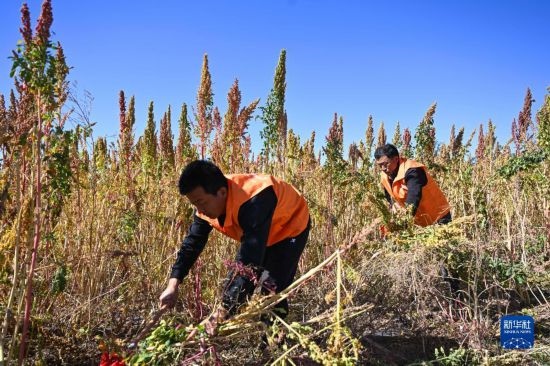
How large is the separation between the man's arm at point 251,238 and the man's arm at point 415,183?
1.65 m

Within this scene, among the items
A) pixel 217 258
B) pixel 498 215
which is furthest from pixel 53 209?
pixel 498 215

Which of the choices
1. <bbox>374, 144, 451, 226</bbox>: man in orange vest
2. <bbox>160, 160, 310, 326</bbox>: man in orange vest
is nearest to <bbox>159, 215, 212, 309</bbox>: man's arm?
<bbox>160, 160, 310, 326</bbox>: man in orange vest

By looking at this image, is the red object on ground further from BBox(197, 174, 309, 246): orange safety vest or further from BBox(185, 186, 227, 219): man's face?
BBox(197, 174, 309, 246): orange safety vest

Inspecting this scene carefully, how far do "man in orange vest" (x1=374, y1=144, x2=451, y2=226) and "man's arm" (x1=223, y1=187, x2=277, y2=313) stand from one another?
163 cm

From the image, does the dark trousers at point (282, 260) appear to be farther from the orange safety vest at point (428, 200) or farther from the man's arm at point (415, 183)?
the orange safety vest at point (428, 200)

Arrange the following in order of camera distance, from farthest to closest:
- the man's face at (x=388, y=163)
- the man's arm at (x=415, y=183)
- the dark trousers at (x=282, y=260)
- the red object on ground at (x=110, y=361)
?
the man's face at (x=388, y=163), the man's arm at (x=415, y=183), the dark trousers at (x=282, y=260), the red object on ground at (x=110, y=361)

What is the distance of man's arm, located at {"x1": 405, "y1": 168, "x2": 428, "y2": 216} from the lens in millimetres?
3852

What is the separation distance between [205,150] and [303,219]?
948mm

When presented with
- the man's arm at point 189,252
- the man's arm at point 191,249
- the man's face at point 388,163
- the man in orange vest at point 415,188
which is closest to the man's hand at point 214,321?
the man's arm at point 189,252

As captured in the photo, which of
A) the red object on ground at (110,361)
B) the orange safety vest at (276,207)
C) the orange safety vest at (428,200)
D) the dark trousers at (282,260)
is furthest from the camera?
the orange safety vest at (428,200)

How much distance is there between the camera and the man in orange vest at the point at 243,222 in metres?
2.38

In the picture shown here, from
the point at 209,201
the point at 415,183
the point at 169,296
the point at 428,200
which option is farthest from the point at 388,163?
the point at 169,296

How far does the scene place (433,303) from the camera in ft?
10.5

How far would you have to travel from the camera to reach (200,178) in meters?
2.40
